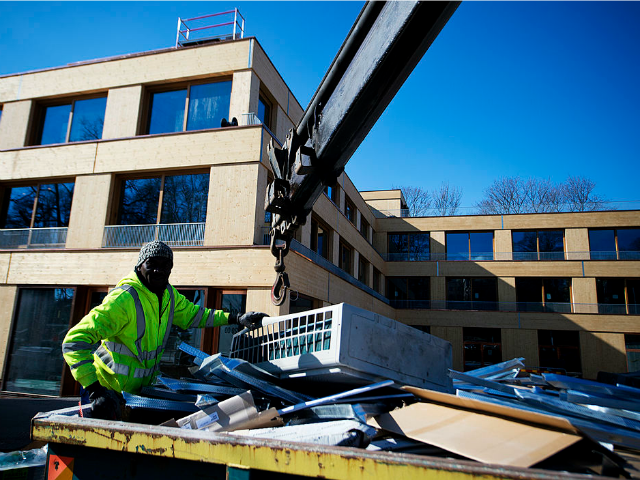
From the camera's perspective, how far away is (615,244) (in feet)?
87.2

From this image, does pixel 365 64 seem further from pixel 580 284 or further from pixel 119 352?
pixel 580 284

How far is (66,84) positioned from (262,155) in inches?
310

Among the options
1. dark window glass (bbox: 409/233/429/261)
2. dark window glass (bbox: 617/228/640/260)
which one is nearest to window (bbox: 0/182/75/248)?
dark window glass (bbox: 409/233/429/261)

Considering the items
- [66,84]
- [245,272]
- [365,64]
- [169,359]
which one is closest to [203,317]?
[365,64]

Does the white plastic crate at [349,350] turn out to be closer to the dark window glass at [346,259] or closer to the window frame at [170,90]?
the window frame at [170,90]

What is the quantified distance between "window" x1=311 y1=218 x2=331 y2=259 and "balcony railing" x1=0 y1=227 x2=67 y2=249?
800 centimetres

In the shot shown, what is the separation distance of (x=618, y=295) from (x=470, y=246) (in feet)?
30.1

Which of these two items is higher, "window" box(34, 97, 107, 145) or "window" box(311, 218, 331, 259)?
"window" box(34, 97, 107, 145)

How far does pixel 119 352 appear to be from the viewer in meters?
3.12

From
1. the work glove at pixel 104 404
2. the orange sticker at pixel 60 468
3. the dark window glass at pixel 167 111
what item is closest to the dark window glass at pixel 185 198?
the dark window glass at pixel 167 111

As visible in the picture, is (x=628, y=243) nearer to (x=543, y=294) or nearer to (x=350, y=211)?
(x=543, y=294)

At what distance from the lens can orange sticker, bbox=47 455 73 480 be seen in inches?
81.2

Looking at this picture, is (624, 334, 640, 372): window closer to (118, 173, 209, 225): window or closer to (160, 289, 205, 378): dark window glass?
(160, 289, 205, 378): dark window glass

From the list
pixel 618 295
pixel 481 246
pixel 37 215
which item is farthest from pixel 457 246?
pixel 37 215
